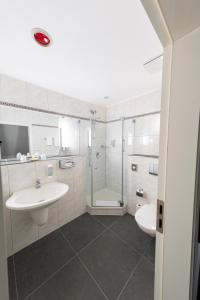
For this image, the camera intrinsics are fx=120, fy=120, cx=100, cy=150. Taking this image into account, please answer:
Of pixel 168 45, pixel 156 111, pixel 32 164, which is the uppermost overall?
pixel 156 111

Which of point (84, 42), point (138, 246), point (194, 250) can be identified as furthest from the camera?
point (138, 246)

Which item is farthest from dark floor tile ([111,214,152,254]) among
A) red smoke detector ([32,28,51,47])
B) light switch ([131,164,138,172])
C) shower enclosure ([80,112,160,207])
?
red smoke detector ([32,28,51,47])

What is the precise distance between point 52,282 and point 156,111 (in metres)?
2.71

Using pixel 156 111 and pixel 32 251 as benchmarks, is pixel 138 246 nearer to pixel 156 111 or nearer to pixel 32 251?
pixel 32 251

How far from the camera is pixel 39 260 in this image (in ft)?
4.65

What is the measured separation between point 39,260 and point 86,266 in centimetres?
57

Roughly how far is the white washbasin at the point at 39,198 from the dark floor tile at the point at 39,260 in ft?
1.26

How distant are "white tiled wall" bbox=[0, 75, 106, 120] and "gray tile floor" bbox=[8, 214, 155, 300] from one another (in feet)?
6.50

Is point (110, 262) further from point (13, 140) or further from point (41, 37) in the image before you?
point (41, 37)

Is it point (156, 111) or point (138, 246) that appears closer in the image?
point (138, 246)

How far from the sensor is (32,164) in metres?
1.64

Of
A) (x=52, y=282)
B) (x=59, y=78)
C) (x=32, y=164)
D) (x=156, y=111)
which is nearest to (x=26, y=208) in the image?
(x=32, y=164)

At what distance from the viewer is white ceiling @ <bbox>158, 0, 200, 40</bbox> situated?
1.26 ft

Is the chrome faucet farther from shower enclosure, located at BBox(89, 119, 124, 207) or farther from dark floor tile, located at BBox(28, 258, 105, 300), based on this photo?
shower enclosure, located at BBox(89, 119, 124, 207)
